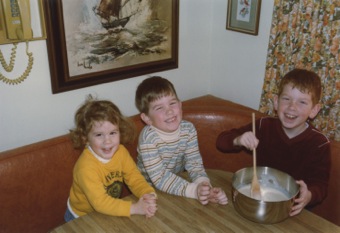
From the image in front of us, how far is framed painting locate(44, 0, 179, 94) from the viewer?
1.95 metres

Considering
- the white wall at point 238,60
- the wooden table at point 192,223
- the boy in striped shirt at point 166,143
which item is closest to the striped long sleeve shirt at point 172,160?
the boy in striped shirt at point 166,143

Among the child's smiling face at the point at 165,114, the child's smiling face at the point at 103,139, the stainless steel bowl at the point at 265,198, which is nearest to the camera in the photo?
the stainless steel bowl at the point at 265,198

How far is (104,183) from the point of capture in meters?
1.71

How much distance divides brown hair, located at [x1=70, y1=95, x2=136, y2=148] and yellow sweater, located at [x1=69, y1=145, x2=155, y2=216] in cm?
10

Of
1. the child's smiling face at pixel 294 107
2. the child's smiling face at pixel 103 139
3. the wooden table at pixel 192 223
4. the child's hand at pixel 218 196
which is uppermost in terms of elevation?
the child's smiling face at pixel 294 107

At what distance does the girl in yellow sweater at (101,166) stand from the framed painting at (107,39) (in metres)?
0.39

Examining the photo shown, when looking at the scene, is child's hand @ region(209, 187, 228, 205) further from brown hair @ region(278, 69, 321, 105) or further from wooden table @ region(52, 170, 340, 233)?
brown hair @ region(278, 69, 321, 105)

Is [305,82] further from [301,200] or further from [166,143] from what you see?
[166,143]

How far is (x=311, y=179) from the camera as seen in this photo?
5.52 ft

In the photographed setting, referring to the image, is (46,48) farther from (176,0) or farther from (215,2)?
(215,2)

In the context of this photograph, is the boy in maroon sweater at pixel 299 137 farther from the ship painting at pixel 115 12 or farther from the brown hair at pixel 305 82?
the ship painting at pixel 115 12

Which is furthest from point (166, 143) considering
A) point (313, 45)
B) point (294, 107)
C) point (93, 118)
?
point (313, 45)

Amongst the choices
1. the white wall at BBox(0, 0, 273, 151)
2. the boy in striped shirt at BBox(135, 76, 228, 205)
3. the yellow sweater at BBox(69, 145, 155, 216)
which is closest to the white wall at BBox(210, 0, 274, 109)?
the white wall at BBox(0, 0, 273, 151)

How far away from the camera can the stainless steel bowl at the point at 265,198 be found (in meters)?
1.31
